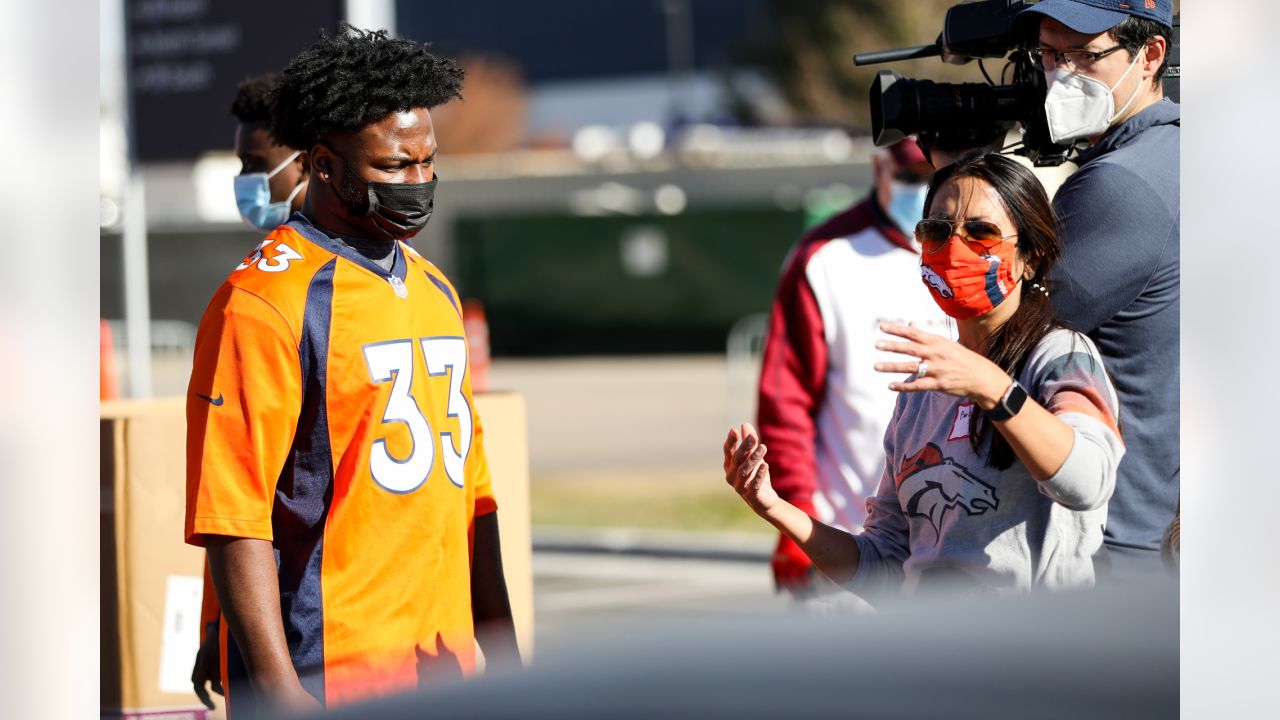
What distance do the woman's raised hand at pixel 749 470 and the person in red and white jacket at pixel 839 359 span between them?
1.43m

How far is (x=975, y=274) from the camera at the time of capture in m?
2.45

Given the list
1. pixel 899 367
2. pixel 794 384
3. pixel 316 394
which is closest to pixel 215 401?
pixel 316 394

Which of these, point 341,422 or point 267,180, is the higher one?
point 267,180

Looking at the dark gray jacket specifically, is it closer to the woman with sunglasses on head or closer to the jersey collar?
the woman with sunglasses on head

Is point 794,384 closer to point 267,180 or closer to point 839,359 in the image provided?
point 839,359

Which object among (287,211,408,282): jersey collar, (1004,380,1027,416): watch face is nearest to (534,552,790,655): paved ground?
(287,211,408,282): jersey collar

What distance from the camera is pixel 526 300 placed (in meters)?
25.9

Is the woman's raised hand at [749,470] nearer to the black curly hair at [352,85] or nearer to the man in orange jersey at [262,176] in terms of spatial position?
the black curly hair at [352,85]

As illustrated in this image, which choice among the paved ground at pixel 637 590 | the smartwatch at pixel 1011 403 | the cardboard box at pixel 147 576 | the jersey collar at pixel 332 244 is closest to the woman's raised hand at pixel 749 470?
the smartwatch at pixel 1011 403

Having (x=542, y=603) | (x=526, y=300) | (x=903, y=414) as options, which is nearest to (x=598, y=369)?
(x=526, y=300)

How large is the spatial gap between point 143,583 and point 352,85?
1.50m

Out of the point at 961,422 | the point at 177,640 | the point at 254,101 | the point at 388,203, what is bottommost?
the point at 177,640
